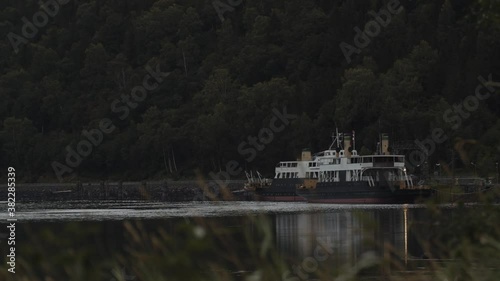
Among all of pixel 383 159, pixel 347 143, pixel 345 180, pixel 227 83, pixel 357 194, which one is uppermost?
pixel 227 83

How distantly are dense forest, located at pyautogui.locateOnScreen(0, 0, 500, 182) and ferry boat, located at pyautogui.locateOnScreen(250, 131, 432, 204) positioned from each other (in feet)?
29.2

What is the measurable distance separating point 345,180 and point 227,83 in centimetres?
4560

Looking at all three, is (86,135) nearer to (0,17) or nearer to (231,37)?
(231,37)

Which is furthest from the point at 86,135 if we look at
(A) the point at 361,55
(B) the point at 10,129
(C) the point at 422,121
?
(C) the point at 422,121

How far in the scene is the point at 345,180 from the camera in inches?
4161

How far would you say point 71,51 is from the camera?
183 m

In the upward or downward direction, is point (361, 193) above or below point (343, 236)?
above

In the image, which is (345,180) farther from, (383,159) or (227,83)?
(227,83)

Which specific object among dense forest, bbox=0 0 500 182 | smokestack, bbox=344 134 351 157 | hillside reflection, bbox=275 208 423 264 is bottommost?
hillside reflection, bbox=275 208 423 264

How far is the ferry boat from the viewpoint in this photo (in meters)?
96.3

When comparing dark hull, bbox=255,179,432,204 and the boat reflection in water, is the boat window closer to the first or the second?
dark hull, bbox=255,179,432,204

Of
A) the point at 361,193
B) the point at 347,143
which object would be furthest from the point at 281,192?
the point at 361,193

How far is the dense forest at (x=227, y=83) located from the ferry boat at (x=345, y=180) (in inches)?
350

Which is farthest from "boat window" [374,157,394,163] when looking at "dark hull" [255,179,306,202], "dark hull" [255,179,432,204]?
"dark hull" [255,179,306,202]
